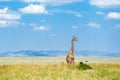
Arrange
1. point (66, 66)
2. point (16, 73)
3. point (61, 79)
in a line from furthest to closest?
point (66, 66) → point (16, 73) → point (61, 79)

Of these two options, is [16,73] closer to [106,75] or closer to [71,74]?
Result: [71,74]

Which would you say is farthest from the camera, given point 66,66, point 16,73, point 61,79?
point 66,66

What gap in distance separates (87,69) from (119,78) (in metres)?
3.86

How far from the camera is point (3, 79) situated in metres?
27.1

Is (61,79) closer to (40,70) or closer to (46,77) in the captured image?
(46,77)

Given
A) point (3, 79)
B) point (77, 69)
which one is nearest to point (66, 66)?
point (77, 69)

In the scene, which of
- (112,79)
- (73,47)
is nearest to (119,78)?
(112,79)

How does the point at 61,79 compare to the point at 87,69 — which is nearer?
the point at 61,79

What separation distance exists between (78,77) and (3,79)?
191 inches

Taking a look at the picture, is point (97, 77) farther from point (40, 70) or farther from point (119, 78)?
point (40, 70)

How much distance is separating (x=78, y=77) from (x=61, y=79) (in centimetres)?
122

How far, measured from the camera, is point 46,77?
2725 centimetres

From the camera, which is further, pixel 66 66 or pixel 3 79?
pixel 66 66

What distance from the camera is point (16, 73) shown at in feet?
94.9
